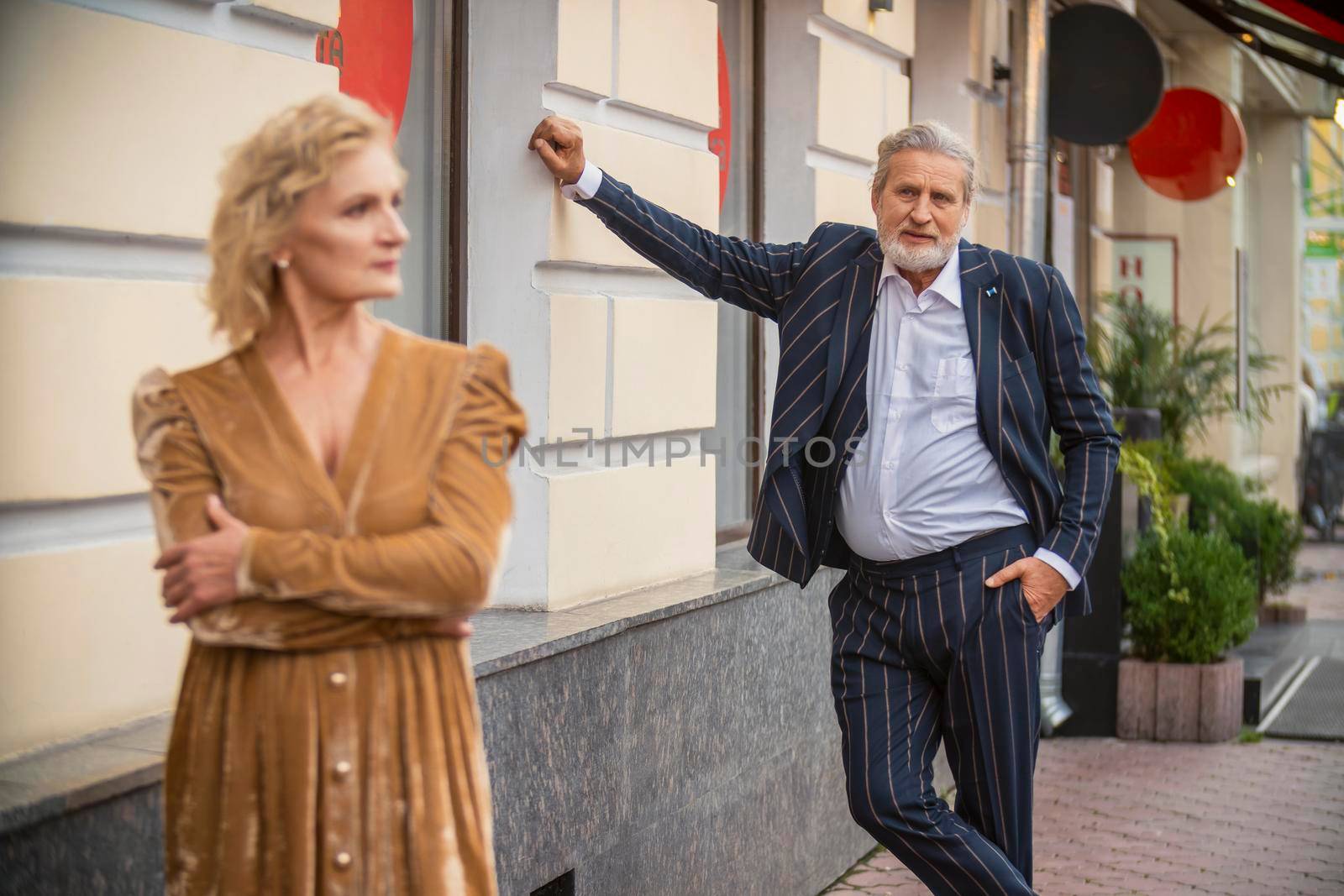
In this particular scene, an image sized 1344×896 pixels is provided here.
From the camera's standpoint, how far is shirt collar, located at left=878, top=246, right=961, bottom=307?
12.6ft

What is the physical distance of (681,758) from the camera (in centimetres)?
455

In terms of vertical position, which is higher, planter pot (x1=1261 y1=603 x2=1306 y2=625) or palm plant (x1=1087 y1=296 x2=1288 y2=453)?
palm plant (x1=1087 y1=296 x2=1288 y2=453)

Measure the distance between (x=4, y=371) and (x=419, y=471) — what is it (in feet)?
2.91

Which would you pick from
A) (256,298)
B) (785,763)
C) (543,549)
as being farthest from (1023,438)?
(256,298)

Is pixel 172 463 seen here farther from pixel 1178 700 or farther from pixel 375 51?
pixel 1178 700

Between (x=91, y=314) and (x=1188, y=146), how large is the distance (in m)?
10.2

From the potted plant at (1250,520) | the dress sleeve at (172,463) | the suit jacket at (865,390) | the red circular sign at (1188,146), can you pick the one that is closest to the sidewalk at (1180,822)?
the suit jacket at (865,390)

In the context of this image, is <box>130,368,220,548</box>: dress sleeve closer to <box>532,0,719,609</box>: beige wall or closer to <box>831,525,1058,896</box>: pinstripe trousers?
<box>831,525,1058,896</box>: pinstripe trousers

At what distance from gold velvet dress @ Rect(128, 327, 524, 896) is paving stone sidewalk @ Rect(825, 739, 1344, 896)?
12.0ft

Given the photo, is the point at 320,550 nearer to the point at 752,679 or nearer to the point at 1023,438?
the point at 1023,438

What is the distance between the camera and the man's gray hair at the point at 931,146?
3.82 meters

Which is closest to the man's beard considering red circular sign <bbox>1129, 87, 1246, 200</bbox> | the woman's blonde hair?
the woman's blonde hair

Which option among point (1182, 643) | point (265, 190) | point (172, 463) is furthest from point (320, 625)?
point (1182, 643)

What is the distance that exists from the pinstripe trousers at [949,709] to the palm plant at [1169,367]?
274 inches
